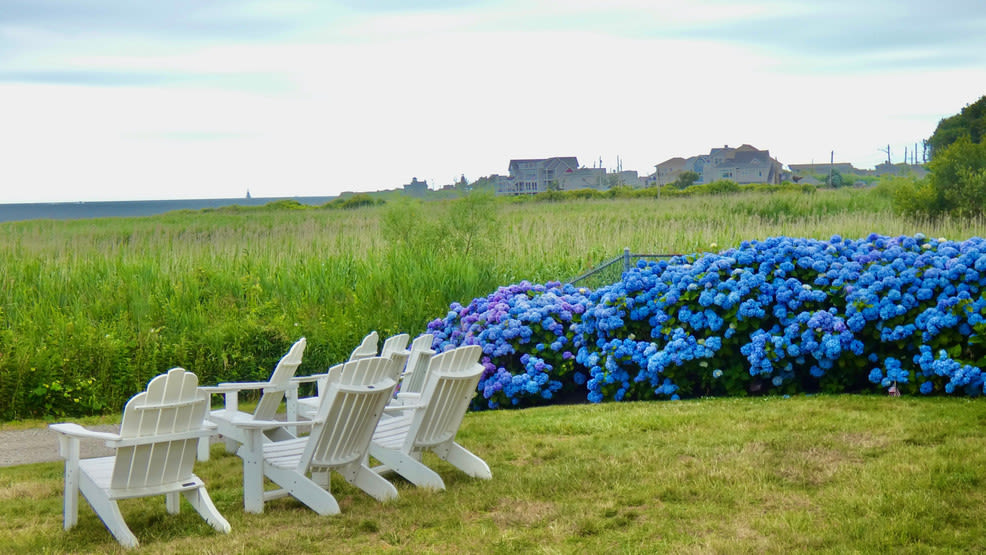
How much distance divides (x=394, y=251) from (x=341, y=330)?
396 centimetres

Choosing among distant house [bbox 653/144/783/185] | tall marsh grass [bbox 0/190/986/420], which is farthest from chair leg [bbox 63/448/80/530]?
distant house [bbox 653/144/783/185]

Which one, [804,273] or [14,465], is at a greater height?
[804,273]

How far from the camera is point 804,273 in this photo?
30.0ft

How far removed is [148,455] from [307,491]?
94 cm

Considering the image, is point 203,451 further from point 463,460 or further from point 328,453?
point 463,460

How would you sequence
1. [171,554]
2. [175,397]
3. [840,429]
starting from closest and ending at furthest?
[171,554], [175,397], [840,429]

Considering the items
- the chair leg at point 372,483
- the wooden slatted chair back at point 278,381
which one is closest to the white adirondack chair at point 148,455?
the chair leg at point 372,483

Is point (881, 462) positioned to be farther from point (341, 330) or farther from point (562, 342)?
point (341, 330)

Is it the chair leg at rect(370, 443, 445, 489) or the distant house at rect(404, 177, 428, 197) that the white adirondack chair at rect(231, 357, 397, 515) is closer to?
the chair leg at rect(370, 443, 445, 489)

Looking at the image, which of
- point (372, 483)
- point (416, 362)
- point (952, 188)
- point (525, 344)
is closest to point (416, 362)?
point (416, 362)

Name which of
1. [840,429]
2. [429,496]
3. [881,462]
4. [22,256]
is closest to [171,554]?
[429,496]

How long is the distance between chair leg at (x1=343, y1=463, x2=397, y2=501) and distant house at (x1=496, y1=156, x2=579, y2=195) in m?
44.3

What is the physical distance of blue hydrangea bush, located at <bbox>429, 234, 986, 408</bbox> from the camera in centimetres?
818

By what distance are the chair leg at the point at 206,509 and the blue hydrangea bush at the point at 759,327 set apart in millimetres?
4569
